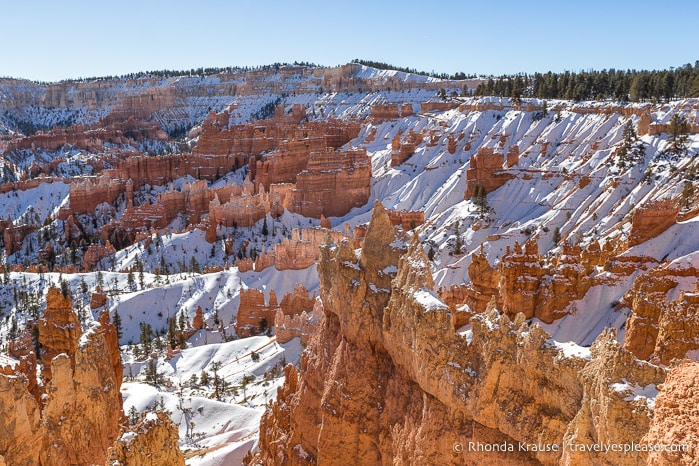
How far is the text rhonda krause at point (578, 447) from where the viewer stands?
5481mm

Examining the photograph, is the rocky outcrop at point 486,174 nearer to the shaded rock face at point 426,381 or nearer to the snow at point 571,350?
the shaded rock face at point 426,381

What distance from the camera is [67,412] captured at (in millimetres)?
13016

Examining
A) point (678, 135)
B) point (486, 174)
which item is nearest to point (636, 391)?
point (678, 135)

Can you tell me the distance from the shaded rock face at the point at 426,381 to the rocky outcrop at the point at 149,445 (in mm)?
3756

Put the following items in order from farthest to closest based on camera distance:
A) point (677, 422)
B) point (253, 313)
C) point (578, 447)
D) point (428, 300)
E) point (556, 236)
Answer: point (556, 236) < point (253, 313) < point (428, 300) < point (578, 447) < point (677, 422)

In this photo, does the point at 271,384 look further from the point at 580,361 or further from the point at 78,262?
the point at 78,262

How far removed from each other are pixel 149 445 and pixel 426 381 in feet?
15.1

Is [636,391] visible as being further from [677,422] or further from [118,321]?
[118,321]

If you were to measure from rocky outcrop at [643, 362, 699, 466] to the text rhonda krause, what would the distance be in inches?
0.4

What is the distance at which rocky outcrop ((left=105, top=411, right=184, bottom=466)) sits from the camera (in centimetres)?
874

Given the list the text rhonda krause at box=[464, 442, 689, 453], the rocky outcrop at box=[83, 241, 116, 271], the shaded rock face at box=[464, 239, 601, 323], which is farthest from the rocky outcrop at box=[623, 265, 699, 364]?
the rocky outcrop at box=[83, 241, 116, 271]

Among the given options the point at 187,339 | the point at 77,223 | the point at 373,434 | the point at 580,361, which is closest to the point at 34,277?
the point at 187,339

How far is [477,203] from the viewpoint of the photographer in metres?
56.2

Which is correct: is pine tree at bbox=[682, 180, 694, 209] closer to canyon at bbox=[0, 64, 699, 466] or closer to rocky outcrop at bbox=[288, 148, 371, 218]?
canyon at bbox=[0, 64, 699, 466]
